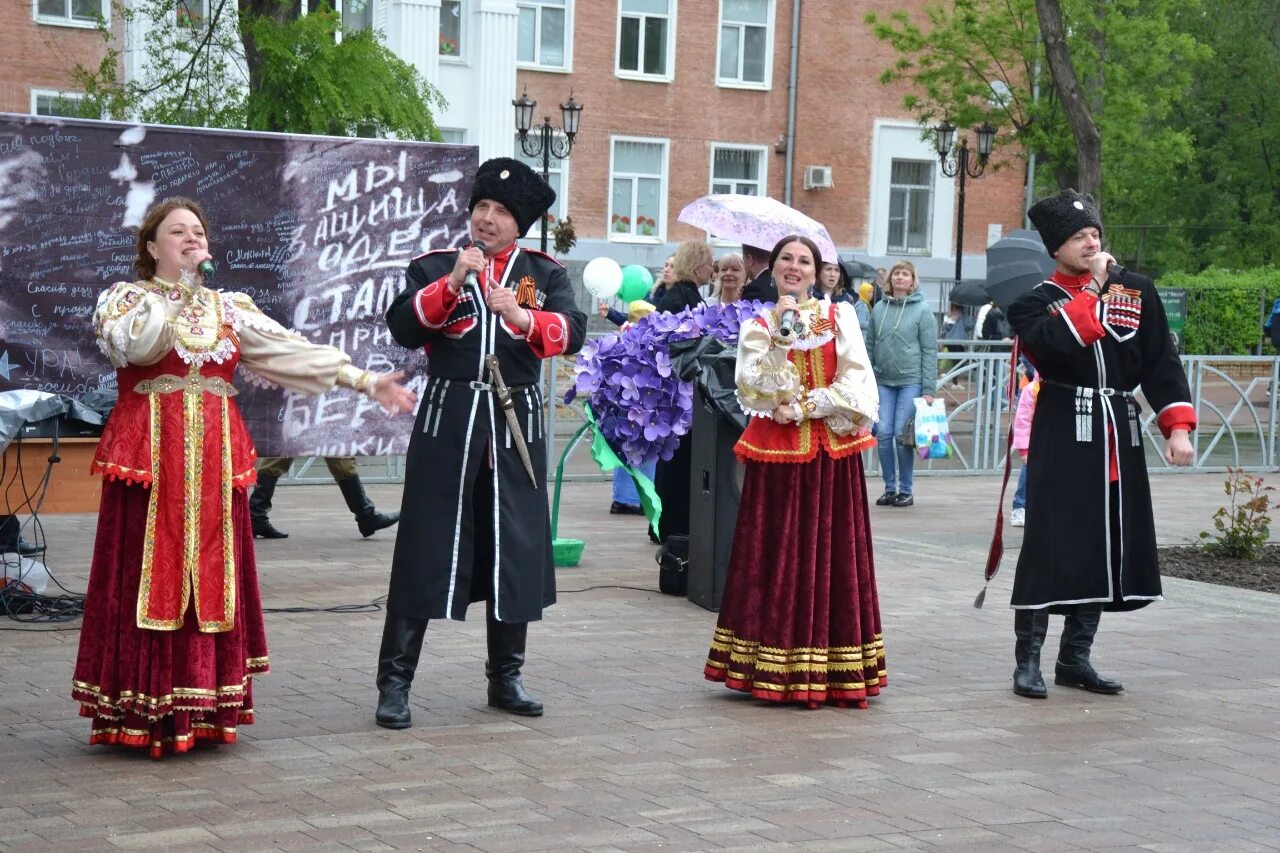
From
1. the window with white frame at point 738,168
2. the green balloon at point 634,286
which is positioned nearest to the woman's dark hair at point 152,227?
the green balloon at point 634,286

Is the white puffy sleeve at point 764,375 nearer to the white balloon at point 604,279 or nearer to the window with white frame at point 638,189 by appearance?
the white balloon at point 604,279

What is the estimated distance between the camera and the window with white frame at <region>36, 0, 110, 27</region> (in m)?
30.2

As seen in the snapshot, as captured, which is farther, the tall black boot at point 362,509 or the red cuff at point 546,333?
the tall black boot at point 362,509

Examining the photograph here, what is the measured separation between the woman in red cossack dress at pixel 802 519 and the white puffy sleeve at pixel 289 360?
1683 millimetres

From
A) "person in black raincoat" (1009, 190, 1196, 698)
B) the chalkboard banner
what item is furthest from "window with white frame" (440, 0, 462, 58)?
"person in black raincoat" (1009, 190, 1196, 698)

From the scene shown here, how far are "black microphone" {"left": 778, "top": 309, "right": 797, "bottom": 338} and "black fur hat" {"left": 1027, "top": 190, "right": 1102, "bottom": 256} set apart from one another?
1.12 metres

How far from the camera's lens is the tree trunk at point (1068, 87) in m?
19.1

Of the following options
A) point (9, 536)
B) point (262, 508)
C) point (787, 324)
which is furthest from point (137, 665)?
point (262, 508)

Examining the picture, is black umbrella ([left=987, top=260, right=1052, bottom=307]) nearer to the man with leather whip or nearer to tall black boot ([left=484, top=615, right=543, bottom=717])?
the man with leather whip

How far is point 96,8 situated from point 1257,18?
29.3m

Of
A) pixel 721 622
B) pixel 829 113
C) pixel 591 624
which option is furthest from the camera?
pixel 829 113

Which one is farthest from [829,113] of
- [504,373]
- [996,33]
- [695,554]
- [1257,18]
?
[504,373]

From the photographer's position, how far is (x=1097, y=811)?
230 inches

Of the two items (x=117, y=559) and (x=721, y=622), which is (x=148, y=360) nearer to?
(x=117, y=559)
